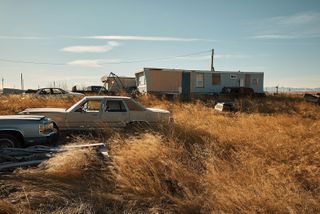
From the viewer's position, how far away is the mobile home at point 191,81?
28630 mm

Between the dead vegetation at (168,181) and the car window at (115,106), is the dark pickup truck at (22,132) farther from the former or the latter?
the car window at (115,106)

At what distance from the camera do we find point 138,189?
17.0 feet

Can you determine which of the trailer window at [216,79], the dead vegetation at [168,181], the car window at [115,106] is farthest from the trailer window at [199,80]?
the dead vegetation at [168,181]

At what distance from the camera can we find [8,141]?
23.2ft

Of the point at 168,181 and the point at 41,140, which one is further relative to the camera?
the point at 41,140

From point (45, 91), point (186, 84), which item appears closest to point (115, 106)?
point (45, 91)

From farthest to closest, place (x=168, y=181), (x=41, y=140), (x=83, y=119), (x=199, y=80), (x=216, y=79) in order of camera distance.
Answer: (x=216, y=79) → (x=199, y=80) → (x=83, y=119) → (x=41, y=140) → (x=168, y=181)

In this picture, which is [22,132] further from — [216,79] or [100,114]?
[216,79]

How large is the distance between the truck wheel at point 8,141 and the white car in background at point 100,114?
8.13 ft

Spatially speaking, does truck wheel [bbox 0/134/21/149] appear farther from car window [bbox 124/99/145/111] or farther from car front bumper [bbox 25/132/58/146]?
car window [bbox 124/99/145/111]

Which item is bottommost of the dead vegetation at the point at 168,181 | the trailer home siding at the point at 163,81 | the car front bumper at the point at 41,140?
the dead vegetation at the point at 168,181

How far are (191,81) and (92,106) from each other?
20076 mm

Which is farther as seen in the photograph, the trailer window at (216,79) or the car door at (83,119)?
the trailer window at (216,79)

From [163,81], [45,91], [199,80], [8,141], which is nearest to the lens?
[8,141]
